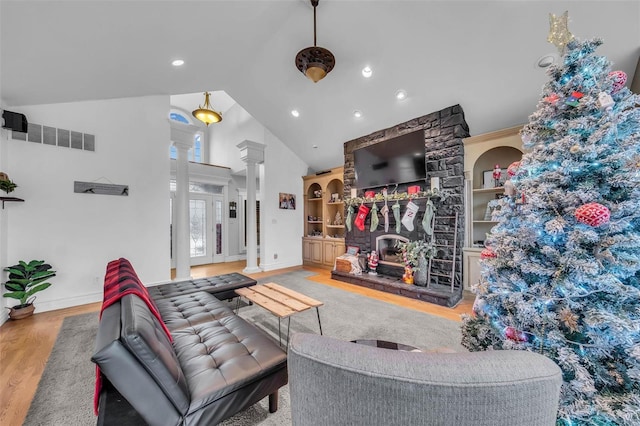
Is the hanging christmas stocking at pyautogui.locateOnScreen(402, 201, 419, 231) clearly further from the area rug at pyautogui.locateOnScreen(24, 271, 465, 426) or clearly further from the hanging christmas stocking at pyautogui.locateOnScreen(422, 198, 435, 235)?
the area rug at pyautogui.locateOnScreen(24, 271, 465, 426)

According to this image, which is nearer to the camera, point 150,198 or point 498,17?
point 498,17

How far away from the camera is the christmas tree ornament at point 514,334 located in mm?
1269

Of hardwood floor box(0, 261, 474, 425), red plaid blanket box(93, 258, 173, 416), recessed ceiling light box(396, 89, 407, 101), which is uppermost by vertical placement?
recessed ceiling light box(396, 89, 407, 101)

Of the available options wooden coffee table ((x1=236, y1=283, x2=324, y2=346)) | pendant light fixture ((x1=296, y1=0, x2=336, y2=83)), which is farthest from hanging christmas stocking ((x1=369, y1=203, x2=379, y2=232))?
pendant light fixture ((x1=296, y1=0, x2=336, y2=83))

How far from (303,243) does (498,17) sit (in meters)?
5.37

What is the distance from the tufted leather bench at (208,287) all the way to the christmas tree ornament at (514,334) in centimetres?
273

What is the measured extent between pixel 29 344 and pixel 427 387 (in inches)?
146

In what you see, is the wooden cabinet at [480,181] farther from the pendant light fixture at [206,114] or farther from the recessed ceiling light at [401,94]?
the pendant light fixture at [206,114]

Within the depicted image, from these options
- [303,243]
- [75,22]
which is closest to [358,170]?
[303,243]

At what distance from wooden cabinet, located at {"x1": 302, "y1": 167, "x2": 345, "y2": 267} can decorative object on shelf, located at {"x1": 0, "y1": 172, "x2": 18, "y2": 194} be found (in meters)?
4.89

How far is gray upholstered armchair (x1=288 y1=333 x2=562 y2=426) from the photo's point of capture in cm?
53

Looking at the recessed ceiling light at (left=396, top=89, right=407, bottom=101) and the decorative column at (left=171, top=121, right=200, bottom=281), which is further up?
the recessed ceiling light at (left=396, top=89, right=407, bottom=101)

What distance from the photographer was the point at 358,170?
4965 millimetres

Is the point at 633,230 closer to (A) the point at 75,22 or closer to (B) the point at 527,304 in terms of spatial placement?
(B) the point at 527,304
